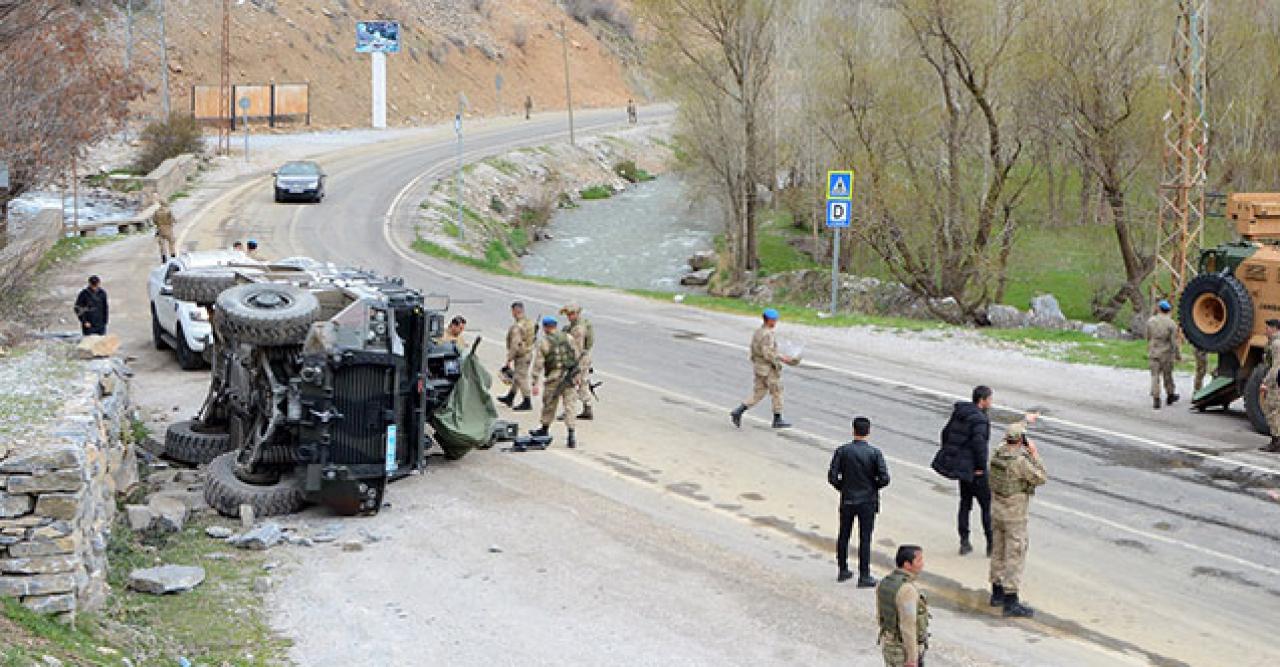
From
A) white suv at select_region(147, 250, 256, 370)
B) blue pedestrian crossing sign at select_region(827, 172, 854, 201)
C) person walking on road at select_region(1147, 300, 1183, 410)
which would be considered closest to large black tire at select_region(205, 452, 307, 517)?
white suv at select_region(147, 250, 256, 370)

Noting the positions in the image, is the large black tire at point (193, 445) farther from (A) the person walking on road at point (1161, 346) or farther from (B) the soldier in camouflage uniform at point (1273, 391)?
(A) the person walking on road at point (1161, 346)

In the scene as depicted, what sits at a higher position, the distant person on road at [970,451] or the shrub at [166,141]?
the shrub at [166,141]

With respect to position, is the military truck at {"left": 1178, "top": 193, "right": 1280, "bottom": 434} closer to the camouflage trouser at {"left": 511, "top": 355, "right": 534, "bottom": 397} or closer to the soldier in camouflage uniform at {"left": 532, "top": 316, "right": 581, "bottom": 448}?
the soldier in camouflage uniform at {"left": 532, "top": 316, "right": 581, "bottom": 448}

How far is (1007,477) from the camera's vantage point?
11.0 m

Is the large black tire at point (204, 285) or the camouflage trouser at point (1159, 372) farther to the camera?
the camouflage trouser at point (1159, 372)

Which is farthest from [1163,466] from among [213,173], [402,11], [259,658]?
[402,11]

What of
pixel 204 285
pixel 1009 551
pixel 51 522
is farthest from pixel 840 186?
pixel 51 522

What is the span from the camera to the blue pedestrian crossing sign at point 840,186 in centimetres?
2705

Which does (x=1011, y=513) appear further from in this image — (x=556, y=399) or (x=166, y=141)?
(x=166, y=141)

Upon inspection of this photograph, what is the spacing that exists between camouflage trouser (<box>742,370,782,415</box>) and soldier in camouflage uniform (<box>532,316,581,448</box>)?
2320mm

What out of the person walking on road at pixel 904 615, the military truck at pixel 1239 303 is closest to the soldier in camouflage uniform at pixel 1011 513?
the person walking on road at pixel 904 615

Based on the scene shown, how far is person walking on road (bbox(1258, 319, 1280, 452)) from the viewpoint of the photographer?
16.2m

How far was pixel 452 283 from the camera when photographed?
102 ft

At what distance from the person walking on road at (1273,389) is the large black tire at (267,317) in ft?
36.9
